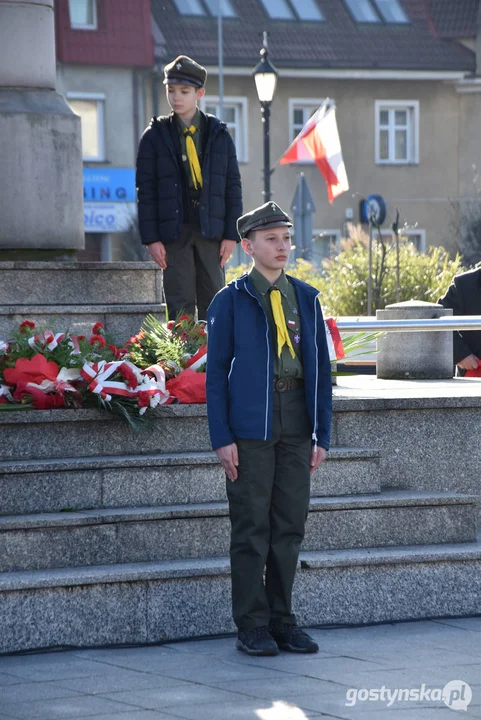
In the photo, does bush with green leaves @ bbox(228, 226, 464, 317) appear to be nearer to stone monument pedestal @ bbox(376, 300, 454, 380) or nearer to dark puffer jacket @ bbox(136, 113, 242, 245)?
stone monument pedestal @ bbox(376, 300, 454, 380)

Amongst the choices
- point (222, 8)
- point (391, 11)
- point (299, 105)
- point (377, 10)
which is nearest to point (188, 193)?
point (299, 105)

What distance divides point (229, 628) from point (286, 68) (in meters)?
32.7

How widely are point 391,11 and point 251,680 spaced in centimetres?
3744

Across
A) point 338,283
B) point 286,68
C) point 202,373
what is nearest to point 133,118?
point 286,68

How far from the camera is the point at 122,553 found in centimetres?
654

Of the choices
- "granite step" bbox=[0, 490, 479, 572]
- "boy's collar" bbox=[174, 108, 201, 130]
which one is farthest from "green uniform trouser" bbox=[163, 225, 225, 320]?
"granite step" bbox=[0, 490, 479, 572]

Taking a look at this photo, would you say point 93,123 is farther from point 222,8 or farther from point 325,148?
point 325,148

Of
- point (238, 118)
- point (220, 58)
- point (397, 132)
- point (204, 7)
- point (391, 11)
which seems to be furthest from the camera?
point (391, 11)

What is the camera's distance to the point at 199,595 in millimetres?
6414

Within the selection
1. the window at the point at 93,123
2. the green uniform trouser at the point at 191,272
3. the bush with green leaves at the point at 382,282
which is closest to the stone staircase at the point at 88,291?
the green uniform trouser at the point at 191,272

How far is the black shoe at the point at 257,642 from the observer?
586 cm

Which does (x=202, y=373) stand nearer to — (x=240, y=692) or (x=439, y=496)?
(x=439, y=496)

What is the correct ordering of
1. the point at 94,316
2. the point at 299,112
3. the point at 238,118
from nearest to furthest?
the point at 94,316
the point at 238,118
the point at 299,112

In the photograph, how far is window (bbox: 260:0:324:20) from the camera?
3934 centimetres
